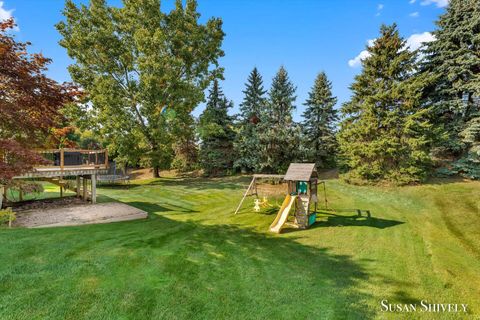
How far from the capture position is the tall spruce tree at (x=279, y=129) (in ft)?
65.3

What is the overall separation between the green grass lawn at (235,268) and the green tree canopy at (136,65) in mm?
A: 11885

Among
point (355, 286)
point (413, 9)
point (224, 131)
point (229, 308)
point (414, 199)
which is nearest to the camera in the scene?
point (229, 308)

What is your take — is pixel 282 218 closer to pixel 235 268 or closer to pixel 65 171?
pixel 235 268

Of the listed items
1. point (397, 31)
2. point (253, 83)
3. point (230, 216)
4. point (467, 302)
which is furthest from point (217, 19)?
point (467, 302)

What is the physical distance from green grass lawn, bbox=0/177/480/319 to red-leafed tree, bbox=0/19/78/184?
197cm

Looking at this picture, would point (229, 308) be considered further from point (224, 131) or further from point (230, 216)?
point (224, 131)

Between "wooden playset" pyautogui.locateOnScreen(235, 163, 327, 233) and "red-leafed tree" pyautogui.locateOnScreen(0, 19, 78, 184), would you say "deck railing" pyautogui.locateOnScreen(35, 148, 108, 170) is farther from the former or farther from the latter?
"wooden playset" pyautogui.locateOnScreen(235, 163, 327, 233)

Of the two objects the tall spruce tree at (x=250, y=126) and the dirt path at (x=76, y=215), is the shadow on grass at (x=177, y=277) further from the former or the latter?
the tall spruce tree at (x=250, y=126)

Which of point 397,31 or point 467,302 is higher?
point 397,31

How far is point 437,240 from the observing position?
7.64 metres

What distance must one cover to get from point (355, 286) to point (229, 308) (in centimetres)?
261

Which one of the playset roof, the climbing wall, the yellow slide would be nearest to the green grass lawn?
the yellow slide

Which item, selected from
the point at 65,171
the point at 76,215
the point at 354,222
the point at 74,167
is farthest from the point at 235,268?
the point at 74,167

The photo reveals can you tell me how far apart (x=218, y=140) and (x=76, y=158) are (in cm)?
1358
